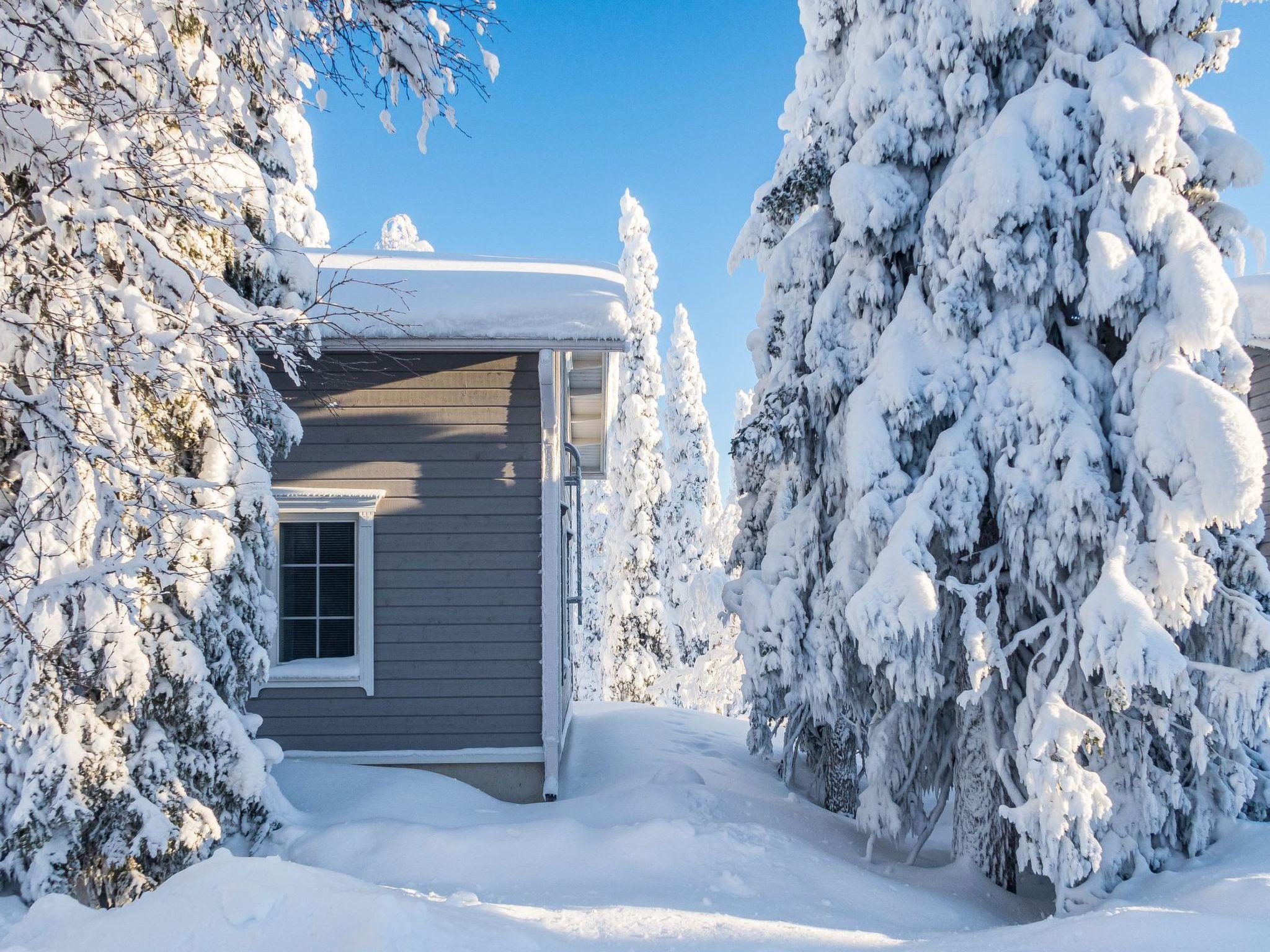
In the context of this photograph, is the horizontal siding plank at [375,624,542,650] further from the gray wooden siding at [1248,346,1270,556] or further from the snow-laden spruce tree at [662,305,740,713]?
the snow-laden spruce tree at [662,305,740,713]

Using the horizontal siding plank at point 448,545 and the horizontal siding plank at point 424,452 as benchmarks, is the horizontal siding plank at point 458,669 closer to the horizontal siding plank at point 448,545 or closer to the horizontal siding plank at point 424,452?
the horizontal siding plank at point 448,545

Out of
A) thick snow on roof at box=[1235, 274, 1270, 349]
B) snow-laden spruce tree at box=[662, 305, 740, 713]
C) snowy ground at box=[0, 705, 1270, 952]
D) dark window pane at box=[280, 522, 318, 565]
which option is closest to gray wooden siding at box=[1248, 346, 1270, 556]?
thick snow on roof at box=[1235, 274, 1270, 349]

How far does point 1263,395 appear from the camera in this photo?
977 centimetres

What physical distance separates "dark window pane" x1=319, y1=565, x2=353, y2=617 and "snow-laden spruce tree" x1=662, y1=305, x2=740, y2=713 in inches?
504

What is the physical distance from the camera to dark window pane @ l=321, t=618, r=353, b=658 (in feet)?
25.4

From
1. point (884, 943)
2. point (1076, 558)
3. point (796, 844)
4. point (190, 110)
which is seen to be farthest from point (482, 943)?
point (1076, 558)

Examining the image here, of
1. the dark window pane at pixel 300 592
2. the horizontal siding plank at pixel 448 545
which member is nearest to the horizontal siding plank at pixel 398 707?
the dark window pane at pixel 300 592

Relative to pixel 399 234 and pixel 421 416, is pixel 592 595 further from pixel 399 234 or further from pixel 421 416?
pixel 421 416

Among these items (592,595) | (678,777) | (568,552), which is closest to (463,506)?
(678,777)

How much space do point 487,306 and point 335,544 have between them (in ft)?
8.26

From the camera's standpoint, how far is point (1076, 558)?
20.0 ft

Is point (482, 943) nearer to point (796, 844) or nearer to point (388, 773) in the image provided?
point (796, 844)

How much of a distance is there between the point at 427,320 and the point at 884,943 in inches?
220

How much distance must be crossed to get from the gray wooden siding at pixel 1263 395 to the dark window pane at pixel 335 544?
9.57m
